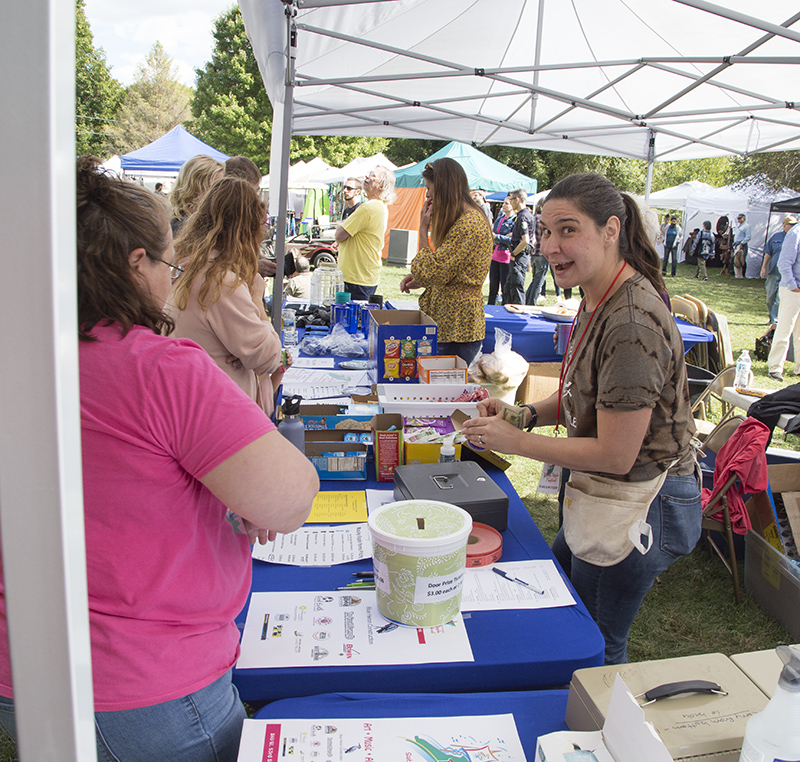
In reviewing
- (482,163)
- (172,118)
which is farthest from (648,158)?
(172,118)

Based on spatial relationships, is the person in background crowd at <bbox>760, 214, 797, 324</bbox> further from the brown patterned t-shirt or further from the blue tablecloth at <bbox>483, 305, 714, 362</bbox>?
the brown patterned t-shirt

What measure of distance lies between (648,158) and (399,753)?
6809mm

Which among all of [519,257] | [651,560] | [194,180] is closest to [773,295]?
[519,257]

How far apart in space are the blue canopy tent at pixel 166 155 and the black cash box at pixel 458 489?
47.2ft

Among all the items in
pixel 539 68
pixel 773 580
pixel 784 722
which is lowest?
pixel 773 580

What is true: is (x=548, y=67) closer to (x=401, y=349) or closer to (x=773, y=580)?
(x=401, y=349)

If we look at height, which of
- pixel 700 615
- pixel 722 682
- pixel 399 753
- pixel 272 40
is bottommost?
pixel 700 615

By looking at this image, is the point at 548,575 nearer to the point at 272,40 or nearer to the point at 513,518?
the point at 513,518

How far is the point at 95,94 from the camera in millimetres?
38219

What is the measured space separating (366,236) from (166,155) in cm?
1223

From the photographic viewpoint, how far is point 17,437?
0.42 m

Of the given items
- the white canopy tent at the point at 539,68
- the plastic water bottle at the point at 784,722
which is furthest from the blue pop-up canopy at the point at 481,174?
the plastic water bottle at the point at 784,722

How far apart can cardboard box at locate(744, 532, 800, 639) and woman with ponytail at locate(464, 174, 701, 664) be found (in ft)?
5.20

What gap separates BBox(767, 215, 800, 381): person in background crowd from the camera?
639 centimetres
